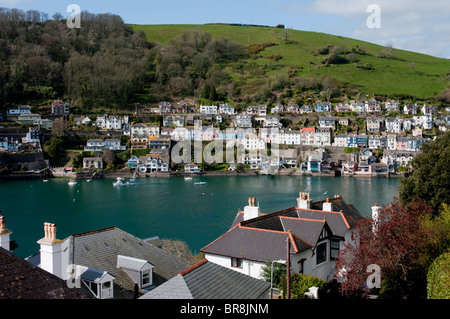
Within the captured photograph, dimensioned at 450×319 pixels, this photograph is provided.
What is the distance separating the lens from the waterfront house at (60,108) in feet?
241

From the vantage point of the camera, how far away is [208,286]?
17.8 ft

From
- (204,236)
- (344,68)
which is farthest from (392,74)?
(204,236)

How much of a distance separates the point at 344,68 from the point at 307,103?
90.1 ft

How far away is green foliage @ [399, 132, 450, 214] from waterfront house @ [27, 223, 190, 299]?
26.1 ft

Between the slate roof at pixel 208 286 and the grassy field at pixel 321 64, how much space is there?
89.7 m

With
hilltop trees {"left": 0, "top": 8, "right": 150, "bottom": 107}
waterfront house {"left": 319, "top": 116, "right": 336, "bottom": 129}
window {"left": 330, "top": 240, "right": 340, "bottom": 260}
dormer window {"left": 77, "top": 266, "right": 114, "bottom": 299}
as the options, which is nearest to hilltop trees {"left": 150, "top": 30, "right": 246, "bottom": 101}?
hilltop trees {"left": 0, "top": 8, "right": 150, "bottom": 107}

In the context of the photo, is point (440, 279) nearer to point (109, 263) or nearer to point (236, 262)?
point (236, 262)

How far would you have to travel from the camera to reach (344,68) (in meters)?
104

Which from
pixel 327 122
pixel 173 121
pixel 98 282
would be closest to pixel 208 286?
pixel 98 282

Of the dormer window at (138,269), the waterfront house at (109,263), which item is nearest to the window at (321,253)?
the waterfront house at (109,263)

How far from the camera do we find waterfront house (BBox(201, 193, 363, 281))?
28.1ft

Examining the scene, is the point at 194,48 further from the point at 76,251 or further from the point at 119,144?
the point at 76,251

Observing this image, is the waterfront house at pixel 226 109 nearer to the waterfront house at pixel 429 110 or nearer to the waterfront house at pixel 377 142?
the waterfront house at pixel 377 142
